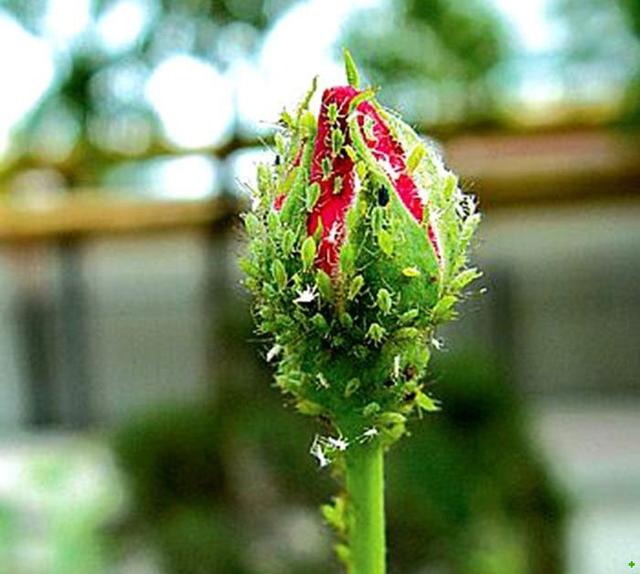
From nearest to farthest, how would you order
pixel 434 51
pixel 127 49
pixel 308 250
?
pixel 308 250 → pixel 127 49 → pixel 434 51

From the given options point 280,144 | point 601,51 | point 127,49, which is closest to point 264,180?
point 280,144

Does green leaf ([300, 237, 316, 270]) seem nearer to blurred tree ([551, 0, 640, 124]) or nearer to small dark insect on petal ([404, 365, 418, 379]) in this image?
small dark insect on petal ([404, 365, 418, 379])

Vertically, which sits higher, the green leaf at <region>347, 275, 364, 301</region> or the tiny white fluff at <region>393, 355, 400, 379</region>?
the green leaf at <region>347, 275, 364, 301</region>

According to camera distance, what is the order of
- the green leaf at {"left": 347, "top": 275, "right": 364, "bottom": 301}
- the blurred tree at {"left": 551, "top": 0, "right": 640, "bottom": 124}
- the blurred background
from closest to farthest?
the green leaf at {"left": 347, "top": 275, "right": 364, "bottom": 301} → the blurred background → the blurred tree at {"left": 551, "top": 0, "right": 640, "bottom": 124}

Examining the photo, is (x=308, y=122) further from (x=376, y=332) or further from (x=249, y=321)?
(x=249, y=321)

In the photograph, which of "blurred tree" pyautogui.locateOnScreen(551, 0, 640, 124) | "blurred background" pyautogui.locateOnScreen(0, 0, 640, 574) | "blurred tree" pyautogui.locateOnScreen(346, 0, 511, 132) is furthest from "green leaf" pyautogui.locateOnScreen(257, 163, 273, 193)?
"blurred tree" pyautogui.locateOnScreen(551, 0, 640, 124)

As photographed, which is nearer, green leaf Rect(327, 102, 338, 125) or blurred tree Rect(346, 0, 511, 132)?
green leaf Rect(327, 102, 338, 125)

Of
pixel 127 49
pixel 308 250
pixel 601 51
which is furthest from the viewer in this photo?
pixel 601 51
